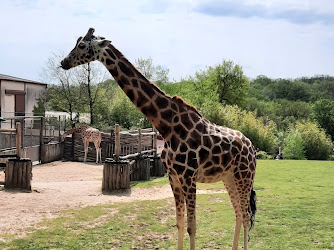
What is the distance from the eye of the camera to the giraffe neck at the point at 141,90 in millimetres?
Answer: 4707

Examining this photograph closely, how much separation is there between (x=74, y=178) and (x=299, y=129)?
18.8m

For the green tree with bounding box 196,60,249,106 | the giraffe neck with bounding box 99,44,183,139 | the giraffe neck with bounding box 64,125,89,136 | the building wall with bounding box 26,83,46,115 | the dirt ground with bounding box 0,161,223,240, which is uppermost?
the green tree with bounding box 196,60,249,106

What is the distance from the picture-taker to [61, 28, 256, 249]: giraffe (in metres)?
4.69

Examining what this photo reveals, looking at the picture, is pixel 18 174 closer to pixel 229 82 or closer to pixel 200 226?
pixel 200 226

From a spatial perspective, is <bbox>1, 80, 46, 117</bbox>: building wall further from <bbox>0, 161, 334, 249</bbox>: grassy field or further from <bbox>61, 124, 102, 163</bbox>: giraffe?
<bbox>0, 161, 334, 249</bbox>: grassy field

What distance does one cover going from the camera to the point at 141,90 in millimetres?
4758

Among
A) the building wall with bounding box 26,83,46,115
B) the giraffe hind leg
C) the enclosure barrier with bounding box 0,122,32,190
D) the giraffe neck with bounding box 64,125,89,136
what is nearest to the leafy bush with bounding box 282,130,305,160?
the giraffe neck with bounding box 64,125,89,136

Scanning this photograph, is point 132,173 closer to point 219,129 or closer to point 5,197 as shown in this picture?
point 5,197

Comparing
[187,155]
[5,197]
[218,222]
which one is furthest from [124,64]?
[5,197]

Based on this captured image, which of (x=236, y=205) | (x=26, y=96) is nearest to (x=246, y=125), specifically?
(x=26, y=96)

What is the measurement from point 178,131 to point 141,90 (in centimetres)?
69

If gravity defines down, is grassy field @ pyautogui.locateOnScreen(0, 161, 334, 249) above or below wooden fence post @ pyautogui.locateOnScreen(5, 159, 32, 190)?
below

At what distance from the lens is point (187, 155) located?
4680mm

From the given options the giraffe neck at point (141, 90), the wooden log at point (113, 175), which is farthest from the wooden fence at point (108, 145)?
the giraffe neck at point (141, 90)
